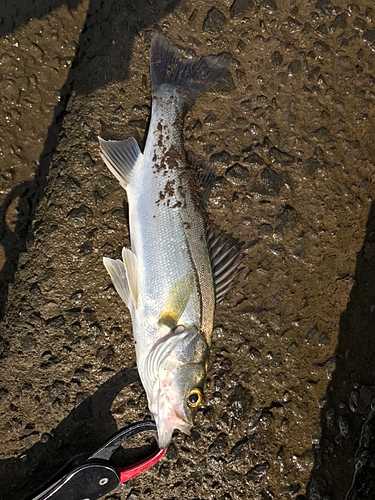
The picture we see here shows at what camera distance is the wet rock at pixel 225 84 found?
3.76 metres

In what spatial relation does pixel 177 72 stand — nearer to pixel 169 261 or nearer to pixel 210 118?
pixel 210 118

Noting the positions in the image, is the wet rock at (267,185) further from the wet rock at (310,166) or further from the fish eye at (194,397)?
the fish eye at (194,397)

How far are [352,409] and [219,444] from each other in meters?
1.26

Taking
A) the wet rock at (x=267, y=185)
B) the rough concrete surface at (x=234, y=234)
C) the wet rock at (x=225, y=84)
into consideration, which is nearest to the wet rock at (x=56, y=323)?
the rough concrete surface at (x=234, y=234)

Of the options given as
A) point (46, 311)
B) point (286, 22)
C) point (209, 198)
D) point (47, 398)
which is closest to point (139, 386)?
point (47, 398)

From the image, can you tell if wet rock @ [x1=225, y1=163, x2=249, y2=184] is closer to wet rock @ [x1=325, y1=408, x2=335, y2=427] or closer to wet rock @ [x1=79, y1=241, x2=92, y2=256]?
wet rock @ [x1=79, y1=241, x2=92, y2=256]

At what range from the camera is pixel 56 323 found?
3.32 m

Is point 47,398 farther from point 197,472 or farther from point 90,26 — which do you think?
point 90,26

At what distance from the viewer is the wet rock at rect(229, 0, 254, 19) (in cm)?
383

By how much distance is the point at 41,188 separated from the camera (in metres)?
3.64

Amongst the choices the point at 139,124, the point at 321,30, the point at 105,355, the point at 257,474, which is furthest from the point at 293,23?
the point at 257,474

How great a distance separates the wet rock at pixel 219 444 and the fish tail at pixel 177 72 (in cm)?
293

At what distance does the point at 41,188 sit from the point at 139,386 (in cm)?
201

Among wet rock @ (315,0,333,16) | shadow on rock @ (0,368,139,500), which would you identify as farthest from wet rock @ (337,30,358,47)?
shadow on rock @ (0,368,139,500)
